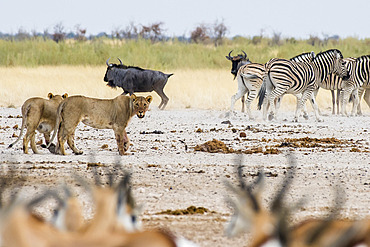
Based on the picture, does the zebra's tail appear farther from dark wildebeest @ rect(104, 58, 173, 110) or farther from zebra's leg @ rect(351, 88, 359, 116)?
Result: dark wildebeest @ rect(104, 58, 173, 110)

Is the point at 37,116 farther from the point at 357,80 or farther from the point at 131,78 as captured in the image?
the point at 357,80

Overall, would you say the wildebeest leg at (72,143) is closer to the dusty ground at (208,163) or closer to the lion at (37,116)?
the dusty ground at (208,163)

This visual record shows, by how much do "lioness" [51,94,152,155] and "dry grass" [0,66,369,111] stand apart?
8917 millimetres

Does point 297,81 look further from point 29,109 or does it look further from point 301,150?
point 29,109

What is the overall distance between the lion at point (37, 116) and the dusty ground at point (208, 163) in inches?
10.2

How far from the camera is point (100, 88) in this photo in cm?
1933

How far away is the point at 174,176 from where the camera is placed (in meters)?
6.97

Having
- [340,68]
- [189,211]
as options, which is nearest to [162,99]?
[340,68]

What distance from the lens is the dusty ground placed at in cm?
524

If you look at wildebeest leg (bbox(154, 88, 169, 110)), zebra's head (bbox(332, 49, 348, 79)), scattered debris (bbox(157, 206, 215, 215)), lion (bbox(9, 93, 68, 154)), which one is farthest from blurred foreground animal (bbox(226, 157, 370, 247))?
wildebeest leg (bbox(154, 88, 169, 110))

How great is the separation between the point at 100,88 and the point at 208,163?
11.8m

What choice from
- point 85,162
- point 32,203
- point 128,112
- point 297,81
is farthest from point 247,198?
point 297,81

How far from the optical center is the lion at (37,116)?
27.1 feet

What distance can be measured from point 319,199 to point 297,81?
375 inches
